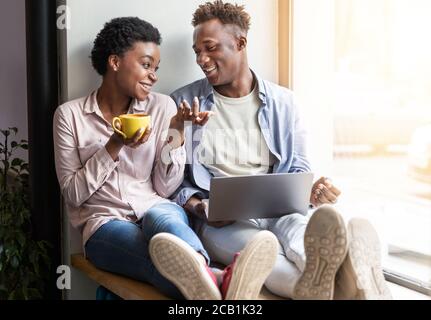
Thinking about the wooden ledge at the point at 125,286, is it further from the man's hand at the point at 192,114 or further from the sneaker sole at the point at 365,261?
the man's hand at the point at 192,114

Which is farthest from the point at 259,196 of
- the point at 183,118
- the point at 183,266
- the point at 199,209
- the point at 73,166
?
the point at 73,166

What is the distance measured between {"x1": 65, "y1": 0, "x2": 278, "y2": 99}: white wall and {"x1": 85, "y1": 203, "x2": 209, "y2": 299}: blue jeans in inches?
21.1

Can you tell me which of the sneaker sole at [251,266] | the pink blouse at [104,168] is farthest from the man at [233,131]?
the sneaker sole at [251,266]

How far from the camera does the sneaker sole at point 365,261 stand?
152cm

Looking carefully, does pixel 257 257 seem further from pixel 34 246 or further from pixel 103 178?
pixel 34 246

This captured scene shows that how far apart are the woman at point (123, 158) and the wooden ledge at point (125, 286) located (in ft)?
0.07

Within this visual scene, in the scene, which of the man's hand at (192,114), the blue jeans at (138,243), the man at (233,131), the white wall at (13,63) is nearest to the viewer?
the blue jeans at (138,243)

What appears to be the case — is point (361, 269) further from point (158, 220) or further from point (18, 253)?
point (18, 253)

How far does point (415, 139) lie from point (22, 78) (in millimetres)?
1827

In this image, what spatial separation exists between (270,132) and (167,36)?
542mm

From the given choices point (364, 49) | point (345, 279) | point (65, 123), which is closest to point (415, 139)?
point (364, 49)

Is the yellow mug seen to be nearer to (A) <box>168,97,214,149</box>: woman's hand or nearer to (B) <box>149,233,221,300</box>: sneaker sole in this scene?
(A) <box>168,97,214,149</box>: woman's hand

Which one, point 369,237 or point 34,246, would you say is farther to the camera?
point 34,246

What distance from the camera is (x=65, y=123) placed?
79.4 inches
